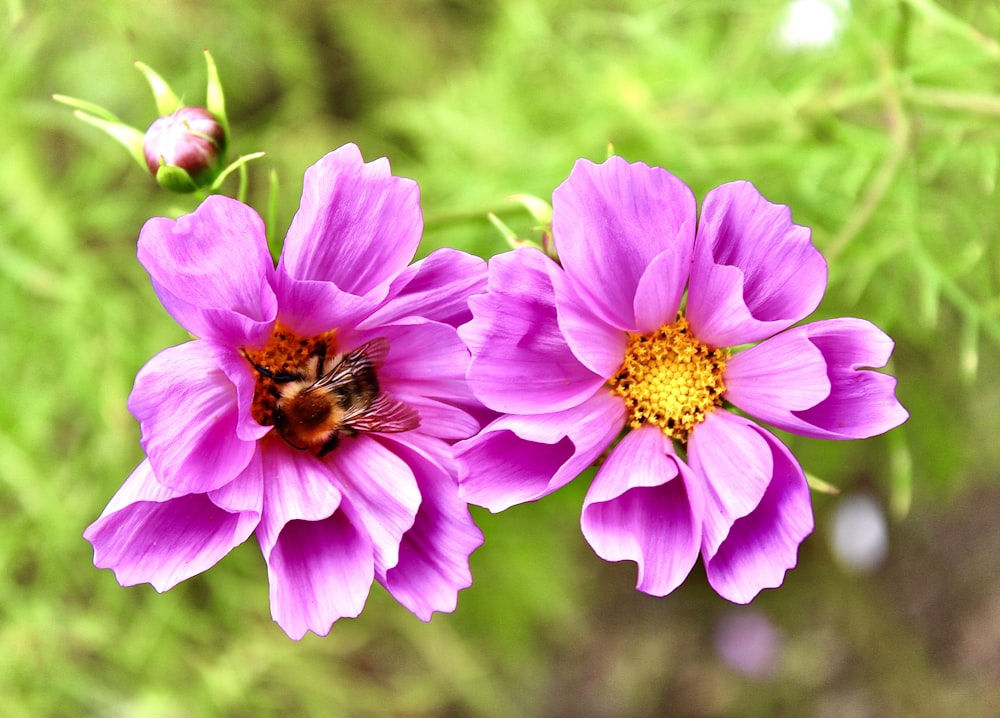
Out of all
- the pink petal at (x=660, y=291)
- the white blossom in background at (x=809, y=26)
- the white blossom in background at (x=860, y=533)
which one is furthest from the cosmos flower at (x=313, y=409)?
the white blossom in background at (x=860, y=533)

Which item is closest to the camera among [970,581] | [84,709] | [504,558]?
[84,709]

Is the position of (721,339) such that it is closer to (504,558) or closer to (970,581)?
(504,558)

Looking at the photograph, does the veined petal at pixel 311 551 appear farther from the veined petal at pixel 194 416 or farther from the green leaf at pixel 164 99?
the green leaf at pixel 164 99

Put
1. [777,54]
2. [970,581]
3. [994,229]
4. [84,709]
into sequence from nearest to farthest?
1. [994,229]
2. [777,54]
3. [84,709]
4. [970,581]

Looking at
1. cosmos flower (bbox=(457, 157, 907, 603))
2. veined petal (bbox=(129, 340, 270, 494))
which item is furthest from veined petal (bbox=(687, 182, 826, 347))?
veined petal (bbox=(129, 340, 270, 494))

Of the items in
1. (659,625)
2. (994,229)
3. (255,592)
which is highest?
(994,229)

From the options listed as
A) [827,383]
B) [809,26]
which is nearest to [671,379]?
[827,383]

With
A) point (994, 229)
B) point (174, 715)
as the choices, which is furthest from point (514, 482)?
point (174, 715)
